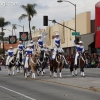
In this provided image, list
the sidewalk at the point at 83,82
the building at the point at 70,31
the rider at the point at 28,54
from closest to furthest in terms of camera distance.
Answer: the sidewalk at the point at 83,82
the rider at the point at 28,54
the building at the point at 70,31

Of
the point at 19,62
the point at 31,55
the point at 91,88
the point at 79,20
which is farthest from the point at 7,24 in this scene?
the point at 91,88

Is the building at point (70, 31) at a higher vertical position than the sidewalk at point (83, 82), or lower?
higher

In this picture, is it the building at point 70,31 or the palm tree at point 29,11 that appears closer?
the building at point 70,31

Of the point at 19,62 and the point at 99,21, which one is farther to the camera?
the point at 99,21

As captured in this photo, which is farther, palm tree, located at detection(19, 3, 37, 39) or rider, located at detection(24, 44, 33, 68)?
palm tree, located at detection(19, 3, 37, 39)

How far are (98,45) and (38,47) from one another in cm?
2097

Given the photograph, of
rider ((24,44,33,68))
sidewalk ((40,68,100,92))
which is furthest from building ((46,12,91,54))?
sidewalk ((40,68,100,92))

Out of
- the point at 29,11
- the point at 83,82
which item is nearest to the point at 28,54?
the point at 83,82

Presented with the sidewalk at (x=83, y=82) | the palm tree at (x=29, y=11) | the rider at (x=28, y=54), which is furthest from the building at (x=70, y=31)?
the sidewalk at (x=83, y=82)

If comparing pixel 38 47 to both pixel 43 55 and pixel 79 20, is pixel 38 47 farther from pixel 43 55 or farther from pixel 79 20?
pixel 79 20

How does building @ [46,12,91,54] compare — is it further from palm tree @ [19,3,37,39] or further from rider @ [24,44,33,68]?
rider @ [24,44,33,68]

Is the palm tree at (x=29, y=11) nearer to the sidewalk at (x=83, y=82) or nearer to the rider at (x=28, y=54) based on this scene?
the rider at (x=28, y=54)

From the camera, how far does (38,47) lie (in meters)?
30.1

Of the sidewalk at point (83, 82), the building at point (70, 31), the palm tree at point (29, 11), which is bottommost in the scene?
the sidewalk at point (83, 82)
